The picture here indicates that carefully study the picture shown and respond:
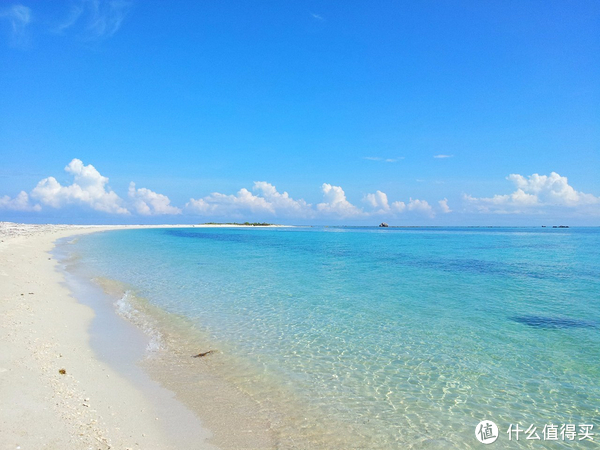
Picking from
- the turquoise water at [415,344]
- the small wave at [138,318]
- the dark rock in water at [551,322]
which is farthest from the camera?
the dark rock in water at [551,322]

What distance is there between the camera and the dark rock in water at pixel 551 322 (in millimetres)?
13289

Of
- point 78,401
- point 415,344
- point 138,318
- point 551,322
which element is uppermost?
point 78,401

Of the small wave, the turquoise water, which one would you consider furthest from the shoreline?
the turquoise water

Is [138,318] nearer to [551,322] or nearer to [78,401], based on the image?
[78,401]

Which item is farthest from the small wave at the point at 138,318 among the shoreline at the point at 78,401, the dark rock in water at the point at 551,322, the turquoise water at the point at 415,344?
the dark rock in water at the point at 551,322

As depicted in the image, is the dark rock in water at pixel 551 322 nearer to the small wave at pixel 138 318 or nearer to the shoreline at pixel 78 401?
the shoreline at pixel 78 401

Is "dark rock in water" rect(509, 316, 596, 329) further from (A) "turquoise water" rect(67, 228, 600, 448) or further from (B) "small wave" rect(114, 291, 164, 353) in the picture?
(B) "small wave" rect(114, 291, 164, 353)

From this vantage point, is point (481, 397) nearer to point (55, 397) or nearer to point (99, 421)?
point (99, 421)

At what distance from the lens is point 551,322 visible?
13852 mm

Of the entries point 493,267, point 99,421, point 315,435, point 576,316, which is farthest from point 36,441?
point 493,267

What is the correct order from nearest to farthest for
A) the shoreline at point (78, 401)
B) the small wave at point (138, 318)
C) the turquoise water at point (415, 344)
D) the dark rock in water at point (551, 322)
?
the shoreline at point (78, 401) < the turquoise water at point (415, 344) < the small wave at point (138, 318) < the dark rock in water at point (551, 322)

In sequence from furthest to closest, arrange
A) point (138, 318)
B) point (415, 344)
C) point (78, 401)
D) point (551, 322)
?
point (138, 318)
point (551, 322)
point (415, 344)
point (78, 401)

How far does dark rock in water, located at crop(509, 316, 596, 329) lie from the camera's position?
43.6 feet

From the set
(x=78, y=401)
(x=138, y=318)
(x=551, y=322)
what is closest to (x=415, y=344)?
(x=551, y=322)
